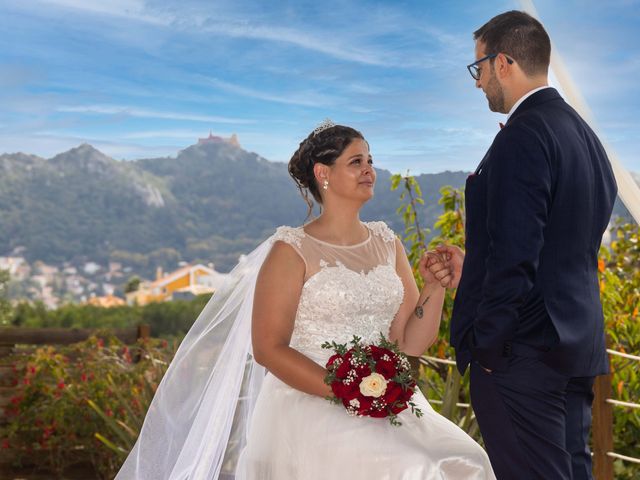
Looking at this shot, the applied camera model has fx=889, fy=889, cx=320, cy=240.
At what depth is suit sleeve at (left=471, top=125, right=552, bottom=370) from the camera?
6.63 ft

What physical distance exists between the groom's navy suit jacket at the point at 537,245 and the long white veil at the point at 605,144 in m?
2.06

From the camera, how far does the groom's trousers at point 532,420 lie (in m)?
2.11

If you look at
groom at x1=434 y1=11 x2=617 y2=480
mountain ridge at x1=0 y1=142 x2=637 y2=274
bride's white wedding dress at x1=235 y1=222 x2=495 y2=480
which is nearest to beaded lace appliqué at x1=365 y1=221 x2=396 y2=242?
bride's white wedding dress at x1=235 y1=222 x2=495 y2=480

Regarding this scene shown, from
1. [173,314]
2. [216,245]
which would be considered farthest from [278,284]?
[216,245]

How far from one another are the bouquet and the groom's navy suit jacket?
312 millimetres

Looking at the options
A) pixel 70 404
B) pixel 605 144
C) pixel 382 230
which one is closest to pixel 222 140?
pixel 70 404

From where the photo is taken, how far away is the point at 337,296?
9.27 ft

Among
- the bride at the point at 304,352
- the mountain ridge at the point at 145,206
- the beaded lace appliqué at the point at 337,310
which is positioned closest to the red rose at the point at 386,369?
the bride at the point at 304,352

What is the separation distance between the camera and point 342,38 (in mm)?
17359

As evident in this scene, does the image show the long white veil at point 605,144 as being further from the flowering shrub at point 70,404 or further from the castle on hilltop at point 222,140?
the castle on hilltop at point 222,140

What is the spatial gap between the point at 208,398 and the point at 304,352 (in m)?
0.38

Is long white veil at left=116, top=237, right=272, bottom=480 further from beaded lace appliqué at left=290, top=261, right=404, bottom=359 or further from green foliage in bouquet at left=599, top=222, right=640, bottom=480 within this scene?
green foliage in bouquet at left=599, top=222, right=640, bottom=480

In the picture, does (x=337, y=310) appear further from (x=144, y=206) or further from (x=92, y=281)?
(x=144, y=206)

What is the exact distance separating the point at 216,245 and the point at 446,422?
15.2 metres
